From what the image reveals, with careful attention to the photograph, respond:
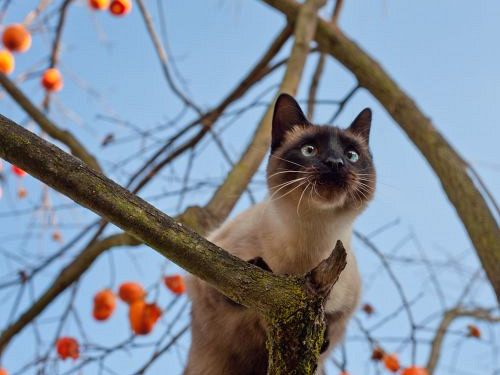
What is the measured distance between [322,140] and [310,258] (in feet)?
1.84

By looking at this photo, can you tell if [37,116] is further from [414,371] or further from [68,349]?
[414,371]

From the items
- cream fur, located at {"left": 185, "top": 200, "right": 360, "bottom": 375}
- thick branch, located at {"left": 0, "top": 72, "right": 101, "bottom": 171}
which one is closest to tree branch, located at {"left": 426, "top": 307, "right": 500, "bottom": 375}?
cream fur, located at {"left": 185, "top": 200, "right": 360, "bottom": 375}

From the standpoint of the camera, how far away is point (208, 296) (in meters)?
2.83

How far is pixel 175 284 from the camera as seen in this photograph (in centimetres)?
376

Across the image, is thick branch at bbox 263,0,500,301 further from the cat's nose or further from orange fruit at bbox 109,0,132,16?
orange fruit at bbox 109,0,132,16

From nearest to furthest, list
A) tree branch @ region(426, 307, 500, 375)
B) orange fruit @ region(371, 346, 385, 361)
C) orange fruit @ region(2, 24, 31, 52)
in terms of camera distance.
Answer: orange fruit @ region(371, 346, 385, 361) → orange fruit @ region(2, 24, 31, 52) → tree branch @ region(426, 307, 500, 375)

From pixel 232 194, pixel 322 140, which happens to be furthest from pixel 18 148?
pixel 232 194

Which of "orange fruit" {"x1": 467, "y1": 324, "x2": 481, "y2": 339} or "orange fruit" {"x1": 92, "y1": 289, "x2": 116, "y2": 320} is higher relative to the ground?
"orange fruit" {"x1": 467, "y1": 324, "x2": 481, "y2": 339}

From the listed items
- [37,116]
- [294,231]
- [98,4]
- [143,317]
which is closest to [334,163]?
[294,231]

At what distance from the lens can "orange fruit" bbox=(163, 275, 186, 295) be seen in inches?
148

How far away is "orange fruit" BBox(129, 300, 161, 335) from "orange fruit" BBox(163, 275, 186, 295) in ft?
1.24

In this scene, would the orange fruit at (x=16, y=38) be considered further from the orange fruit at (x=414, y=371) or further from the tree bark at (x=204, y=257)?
the orange fruit at (x=414, y=371)

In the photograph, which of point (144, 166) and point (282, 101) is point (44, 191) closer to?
point (144, 166)

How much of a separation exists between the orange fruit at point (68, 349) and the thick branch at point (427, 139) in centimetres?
229
